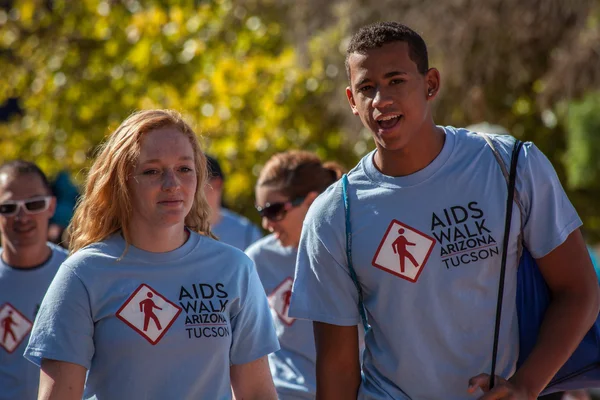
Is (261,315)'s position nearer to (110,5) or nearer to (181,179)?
(181,179)

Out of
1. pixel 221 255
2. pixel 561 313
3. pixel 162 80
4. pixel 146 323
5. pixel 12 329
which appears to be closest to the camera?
pixel 561 313

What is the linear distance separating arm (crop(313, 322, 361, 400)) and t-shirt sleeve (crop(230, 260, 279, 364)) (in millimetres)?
335

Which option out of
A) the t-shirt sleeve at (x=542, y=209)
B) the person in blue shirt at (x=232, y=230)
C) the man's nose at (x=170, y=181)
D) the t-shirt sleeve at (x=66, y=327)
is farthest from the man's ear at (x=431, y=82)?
the person in blue shirt at (x=232, y=230)

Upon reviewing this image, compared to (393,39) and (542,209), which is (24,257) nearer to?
(393,39)

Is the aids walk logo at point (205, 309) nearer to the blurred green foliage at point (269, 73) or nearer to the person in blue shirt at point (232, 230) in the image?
the person in blue shirt at point (232, 230)

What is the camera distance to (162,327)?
11.4 ft

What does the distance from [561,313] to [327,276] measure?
0.78 meters

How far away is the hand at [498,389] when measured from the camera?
3090 mm

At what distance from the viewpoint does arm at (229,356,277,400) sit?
145 inches

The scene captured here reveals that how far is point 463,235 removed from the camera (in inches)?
128

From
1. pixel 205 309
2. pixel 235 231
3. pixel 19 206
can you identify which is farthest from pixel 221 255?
pixel 235 231

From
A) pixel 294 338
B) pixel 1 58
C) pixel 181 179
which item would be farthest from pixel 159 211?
pixel 1 58

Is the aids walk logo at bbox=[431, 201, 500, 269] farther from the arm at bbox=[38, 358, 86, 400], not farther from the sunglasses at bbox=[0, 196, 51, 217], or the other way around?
the sunglasses at bbox=[0, 196, 51, 217]

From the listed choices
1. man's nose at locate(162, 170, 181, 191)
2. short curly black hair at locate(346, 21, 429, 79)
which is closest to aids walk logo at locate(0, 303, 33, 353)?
man's nose at locate(162, 170, 181, 191)
